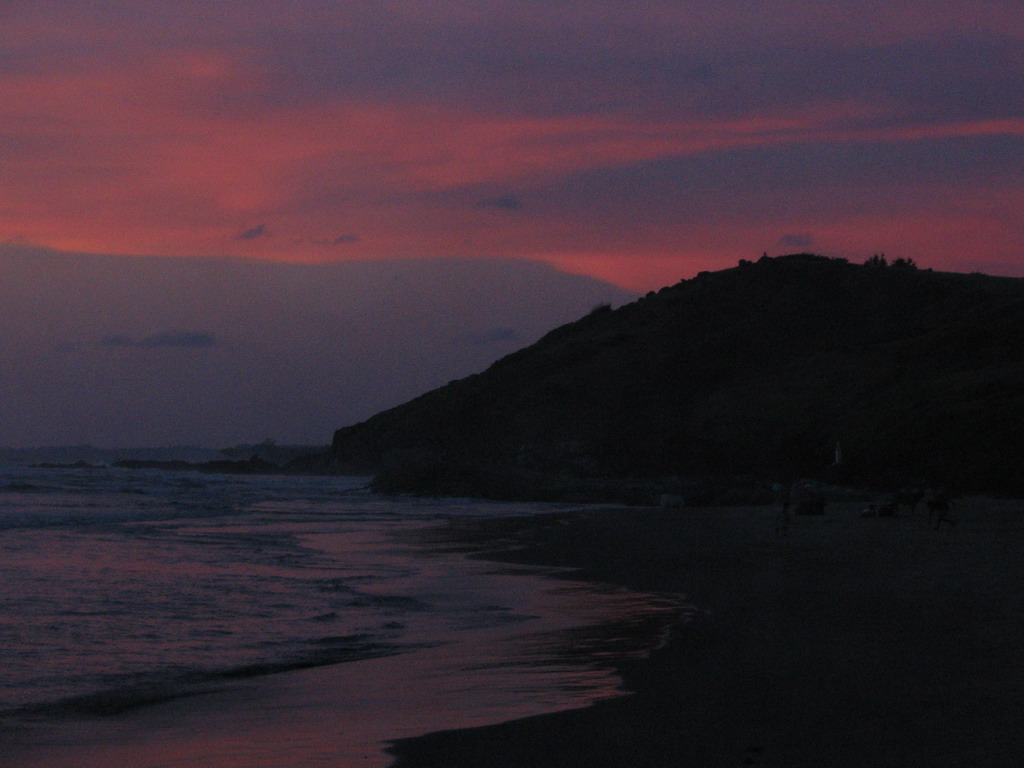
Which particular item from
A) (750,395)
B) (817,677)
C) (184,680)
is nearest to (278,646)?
(184,680)

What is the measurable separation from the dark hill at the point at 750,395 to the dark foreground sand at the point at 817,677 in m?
27.2

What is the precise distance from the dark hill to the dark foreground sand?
27231 mm

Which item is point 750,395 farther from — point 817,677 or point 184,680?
point 184,680

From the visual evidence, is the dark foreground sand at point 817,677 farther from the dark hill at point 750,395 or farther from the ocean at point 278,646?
the dark hill at point 750,395

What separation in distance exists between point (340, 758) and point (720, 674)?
3.32 m

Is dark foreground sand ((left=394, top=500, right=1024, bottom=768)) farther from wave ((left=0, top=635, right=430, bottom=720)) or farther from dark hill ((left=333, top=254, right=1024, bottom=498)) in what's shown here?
dark hill ((left=333, top=254, right=1024, bottom=498))

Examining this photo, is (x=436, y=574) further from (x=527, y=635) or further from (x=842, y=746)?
(x=842, y=746)

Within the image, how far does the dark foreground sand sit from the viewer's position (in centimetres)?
629

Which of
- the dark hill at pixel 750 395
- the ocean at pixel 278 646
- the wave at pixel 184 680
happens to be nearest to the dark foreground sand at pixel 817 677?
the ocean at pixel 278 646

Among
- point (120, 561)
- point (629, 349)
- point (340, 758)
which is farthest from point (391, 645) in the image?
point (629, 349)

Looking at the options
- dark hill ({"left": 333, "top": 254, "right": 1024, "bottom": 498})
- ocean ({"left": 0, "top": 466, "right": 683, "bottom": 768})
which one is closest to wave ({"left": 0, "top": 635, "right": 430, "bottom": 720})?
ocean ({"left": 0, "top": 466, "right": 683, "bottom": 768})

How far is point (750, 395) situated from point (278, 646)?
229 ft

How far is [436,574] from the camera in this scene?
690 inches

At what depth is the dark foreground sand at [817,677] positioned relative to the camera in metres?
6.29
